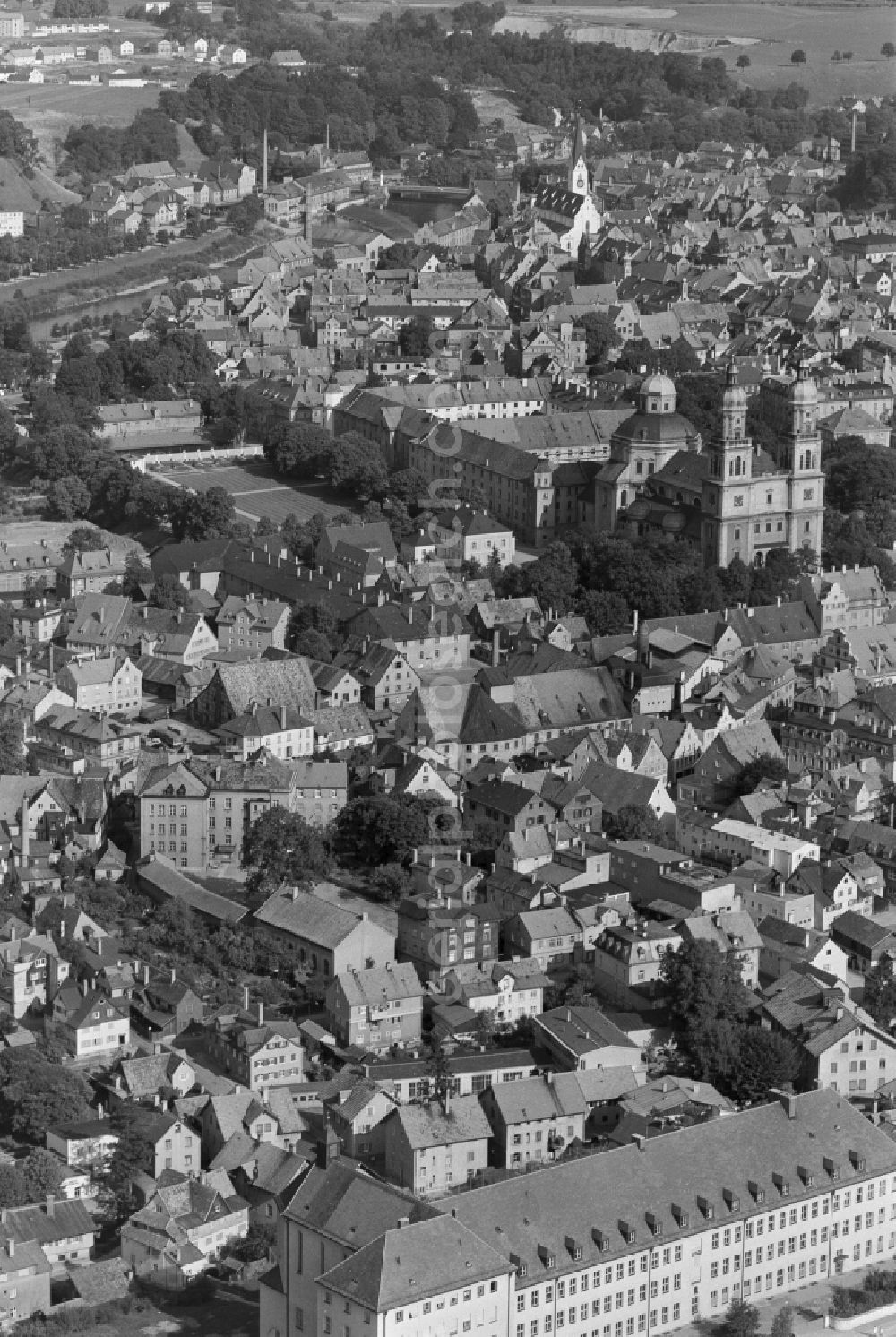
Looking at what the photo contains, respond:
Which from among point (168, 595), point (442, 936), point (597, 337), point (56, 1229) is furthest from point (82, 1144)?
point (597, 337)

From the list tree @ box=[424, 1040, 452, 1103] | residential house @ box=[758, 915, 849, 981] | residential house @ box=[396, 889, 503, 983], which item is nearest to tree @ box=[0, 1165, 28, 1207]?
tree @ box=[424, 1040, 452, 1103]

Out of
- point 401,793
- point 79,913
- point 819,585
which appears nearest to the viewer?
point 79,913

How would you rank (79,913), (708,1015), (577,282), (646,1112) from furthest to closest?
1. (577,282)
2. (79,913)
3. (708,1015)
4. (646,1112)

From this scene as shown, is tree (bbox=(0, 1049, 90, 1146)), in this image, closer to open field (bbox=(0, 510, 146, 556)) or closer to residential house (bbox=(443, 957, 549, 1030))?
residential house (bbox=(443, 957, 549, 1030))

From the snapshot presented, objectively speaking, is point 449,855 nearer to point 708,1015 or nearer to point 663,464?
point 708,1015

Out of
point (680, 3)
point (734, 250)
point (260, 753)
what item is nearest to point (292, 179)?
point (734, 250)

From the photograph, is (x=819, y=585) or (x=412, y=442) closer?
(x=819, y=585)
